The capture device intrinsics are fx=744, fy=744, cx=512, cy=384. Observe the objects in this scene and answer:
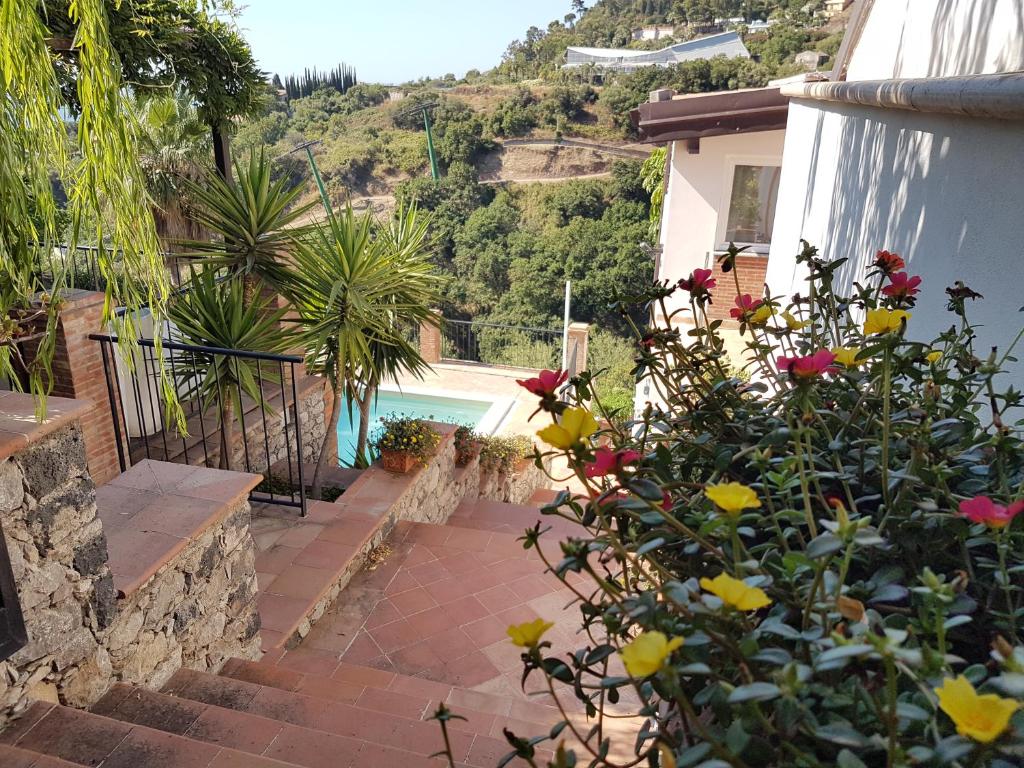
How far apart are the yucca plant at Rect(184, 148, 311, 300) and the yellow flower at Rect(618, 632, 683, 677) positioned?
4506 mm

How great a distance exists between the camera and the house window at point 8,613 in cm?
203

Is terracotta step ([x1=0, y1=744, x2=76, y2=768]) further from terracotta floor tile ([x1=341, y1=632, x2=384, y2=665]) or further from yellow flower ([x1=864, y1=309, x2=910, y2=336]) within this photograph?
yellow flower ([x1=864, y1=309, x2=910, y2=336])

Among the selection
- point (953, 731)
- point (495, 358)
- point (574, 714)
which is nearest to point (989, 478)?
point (953, 731)

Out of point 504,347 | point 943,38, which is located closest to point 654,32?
point 504,347

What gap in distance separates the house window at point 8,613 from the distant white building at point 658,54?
34.2m

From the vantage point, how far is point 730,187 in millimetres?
8789

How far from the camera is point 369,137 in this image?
32.8 m

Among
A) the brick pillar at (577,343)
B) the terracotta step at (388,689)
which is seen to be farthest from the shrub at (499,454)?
the brick pillar at (577,343)

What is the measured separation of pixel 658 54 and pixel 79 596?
3876 cm

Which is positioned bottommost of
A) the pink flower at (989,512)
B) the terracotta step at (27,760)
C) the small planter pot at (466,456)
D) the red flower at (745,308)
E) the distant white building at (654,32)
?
the small planter pot at (466,456)

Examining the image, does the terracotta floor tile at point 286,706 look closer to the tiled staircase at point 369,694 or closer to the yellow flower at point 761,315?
the tiled staircase at point 369,694

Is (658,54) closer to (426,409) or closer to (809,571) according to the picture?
(426,409)

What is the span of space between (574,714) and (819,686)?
238cm

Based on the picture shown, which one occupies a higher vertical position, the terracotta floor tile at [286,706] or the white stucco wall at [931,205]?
the white stucco wall at [931,205]
